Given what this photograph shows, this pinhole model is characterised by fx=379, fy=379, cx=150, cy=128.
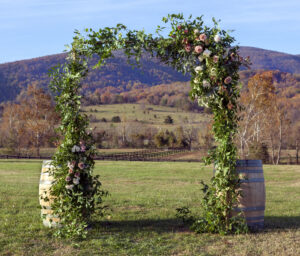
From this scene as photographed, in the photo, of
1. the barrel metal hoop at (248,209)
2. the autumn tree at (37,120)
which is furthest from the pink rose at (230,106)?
the autumn tree at (37,120)

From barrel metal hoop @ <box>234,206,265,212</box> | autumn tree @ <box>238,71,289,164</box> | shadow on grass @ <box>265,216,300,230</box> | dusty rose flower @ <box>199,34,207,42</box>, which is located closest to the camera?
dusty rose flower @ <box>199,34,207,42</box>

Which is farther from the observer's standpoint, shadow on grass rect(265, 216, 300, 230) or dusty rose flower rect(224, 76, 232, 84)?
shadow on grass rect(265, 216, 300, 230)

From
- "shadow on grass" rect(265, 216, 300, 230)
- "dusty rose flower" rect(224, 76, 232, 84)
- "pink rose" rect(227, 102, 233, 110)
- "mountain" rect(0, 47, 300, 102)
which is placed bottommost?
"shadow on grass" rect(265, 216, 300, 230)

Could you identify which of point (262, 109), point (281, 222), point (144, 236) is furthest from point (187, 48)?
point (262, 109)

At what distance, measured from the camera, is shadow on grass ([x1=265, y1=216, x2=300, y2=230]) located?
8367mm

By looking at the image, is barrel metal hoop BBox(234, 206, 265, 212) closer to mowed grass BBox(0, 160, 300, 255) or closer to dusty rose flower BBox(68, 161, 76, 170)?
mowed grass BBox(0, 160, 300, 255)

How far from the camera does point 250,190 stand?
305 inches

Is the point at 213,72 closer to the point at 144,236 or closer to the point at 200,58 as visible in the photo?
the point at 200,58

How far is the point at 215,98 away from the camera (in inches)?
303

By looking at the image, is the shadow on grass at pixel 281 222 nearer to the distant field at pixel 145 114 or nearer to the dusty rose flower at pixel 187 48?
the dusty rose flower at pixel 187 48

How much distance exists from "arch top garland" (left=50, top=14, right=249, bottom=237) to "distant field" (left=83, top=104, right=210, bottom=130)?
245ft

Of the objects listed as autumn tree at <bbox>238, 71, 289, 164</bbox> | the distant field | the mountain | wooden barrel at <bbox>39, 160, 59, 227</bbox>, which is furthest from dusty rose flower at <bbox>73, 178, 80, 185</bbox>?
the mountain

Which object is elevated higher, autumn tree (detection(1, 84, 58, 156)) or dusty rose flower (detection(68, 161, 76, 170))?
autumn tree (detection(1, 84, 58, 156))

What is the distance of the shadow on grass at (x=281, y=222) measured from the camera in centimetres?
837
